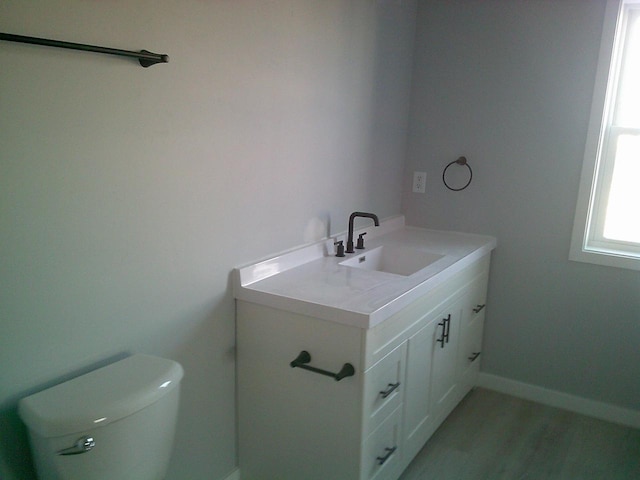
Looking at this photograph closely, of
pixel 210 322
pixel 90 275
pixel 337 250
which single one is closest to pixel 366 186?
pixel 337 250

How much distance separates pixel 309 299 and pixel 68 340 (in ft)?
2.48

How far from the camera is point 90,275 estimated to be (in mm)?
1459

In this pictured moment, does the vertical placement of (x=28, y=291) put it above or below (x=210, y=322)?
above

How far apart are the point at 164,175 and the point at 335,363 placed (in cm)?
82

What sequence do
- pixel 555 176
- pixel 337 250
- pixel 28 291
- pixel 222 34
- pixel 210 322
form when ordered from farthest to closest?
pixel 555 176 < pixel 337 250 < pixel 210 322 < pixel 222 34 < pixel 28 291

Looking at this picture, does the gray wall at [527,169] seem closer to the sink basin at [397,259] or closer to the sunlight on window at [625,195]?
the sunlight on window at [625,195]

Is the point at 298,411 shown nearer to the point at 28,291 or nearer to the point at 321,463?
the point at 321,463

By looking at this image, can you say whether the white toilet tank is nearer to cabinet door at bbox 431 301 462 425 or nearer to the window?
cabinet door at bbox 431 301 462 425

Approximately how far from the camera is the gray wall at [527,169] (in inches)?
103

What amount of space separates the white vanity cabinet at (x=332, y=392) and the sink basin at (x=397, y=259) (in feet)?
0.94

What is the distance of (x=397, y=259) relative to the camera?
2678 mm

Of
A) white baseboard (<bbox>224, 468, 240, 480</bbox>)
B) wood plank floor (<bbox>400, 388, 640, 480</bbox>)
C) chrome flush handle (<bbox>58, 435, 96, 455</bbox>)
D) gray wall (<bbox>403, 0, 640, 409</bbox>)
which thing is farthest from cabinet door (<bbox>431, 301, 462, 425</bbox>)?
chrome flush handle (<bbox>58, 435, 96, 455</bbox>)

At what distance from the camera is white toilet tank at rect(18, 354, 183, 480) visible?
125 centimetres

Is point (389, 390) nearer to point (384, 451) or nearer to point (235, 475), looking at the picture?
point (384, 451)
